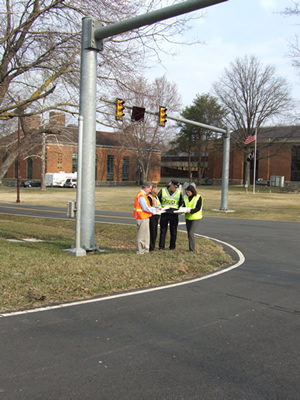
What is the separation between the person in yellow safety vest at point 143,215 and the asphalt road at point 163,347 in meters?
2.95

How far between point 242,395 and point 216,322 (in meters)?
1.90

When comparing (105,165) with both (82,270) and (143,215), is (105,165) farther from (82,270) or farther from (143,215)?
(82,270)

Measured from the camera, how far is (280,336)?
494 cm

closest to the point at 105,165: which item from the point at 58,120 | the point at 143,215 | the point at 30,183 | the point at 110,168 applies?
the point at 110,168

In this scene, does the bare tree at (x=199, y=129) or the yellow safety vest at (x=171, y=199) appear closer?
the yellow safety vest at (x=171, y=199)

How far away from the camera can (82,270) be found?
25.8 ft

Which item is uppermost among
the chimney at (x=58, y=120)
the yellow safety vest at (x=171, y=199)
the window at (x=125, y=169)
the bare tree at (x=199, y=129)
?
the bare tree at (x=199, y=129)

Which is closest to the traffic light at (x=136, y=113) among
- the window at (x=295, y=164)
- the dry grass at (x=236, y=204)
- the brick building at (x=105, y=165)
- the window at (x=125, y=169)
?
the dry grass at (x=236, y=204)

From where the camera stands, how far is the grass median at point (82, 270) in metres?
6.51

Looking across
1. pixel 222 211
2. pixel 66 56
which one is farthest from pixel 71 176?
pixel 66 56

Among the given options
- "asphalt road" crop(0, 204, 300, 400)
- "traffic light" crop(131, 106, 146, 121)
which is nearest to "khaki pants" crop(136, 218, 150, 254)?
"asphalt road" crop(0, 204, 300, 400)

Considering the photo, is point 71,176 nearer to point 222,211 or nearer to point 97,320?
point 222,211

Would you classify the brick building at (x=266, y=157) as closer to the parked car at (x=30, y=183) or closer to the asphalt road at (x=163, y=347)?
the parked car at (x=30, y=183)

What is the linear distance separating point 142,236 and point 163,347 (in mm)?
5617
